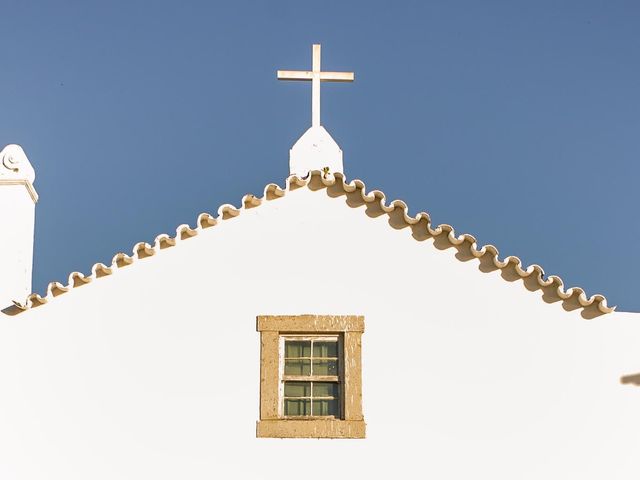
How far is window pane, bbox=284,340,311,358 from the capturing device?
39.4 feet

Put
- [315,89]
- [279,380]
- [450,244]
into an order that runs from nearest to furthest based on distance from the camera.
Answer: [279,380]
[450,244]
[315,89]

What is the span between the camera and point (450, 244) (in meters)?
12.2

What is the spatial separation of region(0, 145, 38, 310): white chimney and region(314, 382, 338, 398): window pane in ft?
10.6

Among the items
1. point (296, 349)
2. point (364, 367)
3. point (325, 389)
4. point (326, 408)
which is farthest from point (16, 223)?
point (364, 367)

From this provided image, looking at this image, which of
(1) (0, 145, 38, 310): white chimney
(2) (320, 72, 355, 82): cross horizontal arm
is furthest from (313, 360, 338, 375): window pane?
(2) (320, 72, 355, 82): cross horizontal arm

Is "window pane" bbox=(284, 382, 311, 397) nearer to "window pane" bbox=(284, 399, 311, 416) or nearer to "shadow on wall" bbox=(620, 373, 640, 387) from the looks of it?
"window pane" bbox=(284, 399, 311, 416)

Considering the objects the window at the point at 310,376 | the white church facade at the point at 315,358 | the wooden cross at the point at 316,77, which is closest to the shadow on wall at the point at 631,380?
the white church facade at the point at 315,358

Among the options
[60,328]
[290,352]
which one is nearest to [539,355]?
[290,352]

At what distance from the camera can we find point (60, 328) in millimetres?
11945

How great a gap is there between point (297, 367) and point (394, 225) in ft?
6.02

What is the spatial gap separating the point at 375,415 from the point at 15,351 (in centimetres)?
375


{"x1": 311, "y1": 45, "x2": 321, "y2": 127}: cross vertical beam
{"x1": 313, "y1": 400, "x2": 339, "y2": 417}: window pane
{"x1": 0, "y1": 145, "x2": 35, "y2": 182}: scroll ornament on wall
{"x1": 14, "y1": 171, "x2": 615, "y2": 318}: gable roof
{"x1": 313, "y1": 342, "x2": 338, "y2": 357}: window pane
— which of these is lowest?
{"x1": 313, "y1": 400, "x2": 339, "y2": 417}: window pane

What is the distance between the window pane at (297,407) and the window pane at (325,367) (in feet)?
1.10

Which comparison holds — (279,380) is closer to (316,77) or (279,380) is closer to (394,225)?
(394,225)
